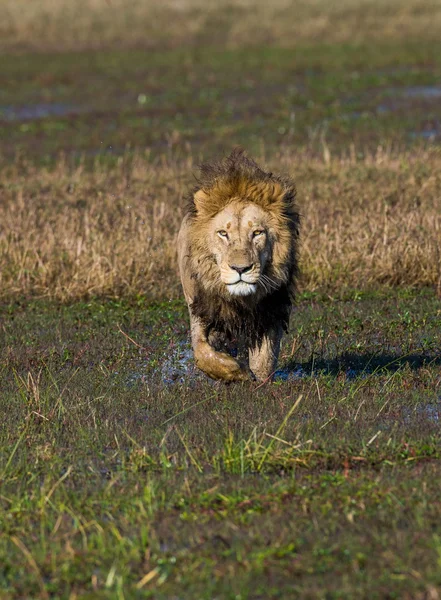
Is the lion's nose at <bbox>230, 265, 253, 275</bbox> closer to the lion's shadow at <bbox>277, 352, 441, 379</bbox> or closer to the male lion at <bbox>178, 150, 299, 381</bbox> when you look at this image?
the male lion at <bbox>178, 150, 299, 381</bbox>

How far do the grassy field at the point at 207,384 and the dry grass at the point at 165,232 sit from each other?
3 centimetres

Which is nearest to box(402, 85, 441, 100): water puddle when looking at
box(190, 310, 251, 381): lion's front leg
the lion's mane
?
the lion's mane

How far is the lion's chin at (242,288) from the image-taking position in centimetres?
641

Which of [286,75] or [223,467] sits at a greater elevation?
[223,467]

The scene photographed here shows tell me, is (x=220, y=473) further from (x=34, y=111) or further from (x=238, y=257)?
(x=34, y=111)

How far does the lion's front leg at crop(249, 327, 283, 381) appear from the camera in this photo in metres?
7.23

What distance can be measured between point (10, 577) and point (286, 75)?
957 inches

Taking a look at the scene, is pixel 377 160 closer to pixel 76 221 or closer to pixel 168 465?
pixel 76 221

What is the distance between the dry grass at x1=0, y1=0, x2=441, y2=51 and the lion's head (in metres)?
25.9

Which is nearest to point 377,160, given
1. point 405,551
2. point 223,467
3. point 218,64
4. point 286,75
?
point 223,467

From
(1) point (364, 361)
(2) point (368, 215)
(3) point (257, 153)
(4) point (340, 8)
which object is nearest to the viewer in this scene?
(1) point (364, 361)

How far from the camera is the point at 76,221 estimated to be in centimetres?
1263

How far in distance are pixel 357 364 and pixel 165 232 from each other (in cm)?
397

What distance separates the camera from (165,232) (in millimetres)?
11773
